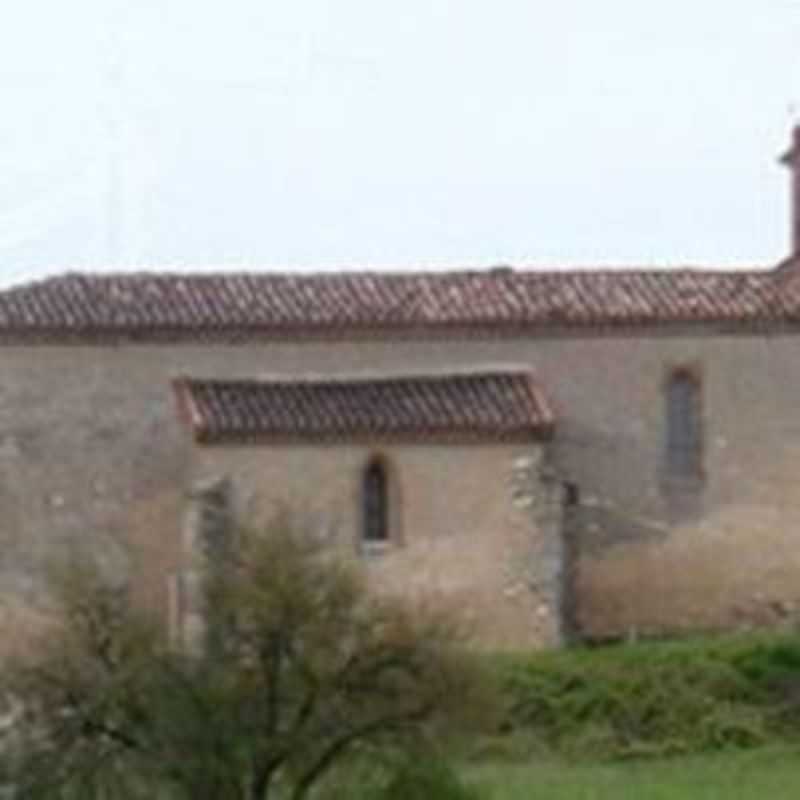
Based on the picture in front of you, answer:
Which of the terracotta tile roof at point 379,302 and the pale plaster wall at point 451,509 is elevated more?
the terracotta tile roof at point 379,302

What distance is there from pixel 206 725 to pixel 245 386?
1671cm

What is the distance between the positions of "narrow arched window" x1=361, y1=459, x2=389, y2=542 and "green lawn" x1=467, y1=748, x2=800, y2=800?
7.08 m

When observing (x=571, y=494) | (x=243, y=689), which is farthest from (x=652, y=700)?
(x=243, y=689)

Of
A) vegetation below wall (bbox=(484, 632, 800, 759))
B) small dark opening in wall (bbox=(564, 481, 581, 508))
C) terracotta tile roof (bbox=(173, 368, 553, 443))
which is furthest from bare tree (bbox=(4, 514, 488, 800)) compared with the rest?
small dark opening in wall (bbox=(564, 481, 581, 508))

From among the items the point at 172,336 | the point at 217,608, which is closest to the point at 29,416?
the point at 172,336

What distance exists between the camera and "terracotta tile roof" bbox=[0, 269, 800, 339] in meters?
53.7

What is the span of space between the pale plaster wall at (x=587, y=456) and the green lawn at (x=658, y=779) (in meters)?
6.67

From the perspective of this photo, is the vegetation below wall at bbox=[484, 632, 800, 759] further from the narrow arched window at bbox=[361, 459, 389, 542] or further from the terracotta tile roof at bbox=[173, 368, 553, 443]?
the terracotta tile roof at bbox=[173, 368, 553, 443]

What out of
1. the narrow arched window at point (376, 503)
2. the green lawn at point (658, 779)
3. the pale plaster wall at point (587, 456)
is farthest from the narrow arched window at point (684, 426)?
the green lawn at point (658, 779)

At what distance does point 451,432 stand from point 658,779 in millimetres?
8891

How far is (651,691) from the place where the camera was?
159 ft

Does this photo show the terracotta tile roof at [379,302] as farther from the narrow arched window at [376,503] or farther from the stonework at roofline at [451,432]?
the narrow arched window at [376,503]

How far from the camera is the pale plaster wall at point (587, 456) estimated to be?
53438 mm

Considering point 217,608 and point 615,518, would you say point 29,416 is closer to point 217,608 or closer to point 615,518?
point 615,518
